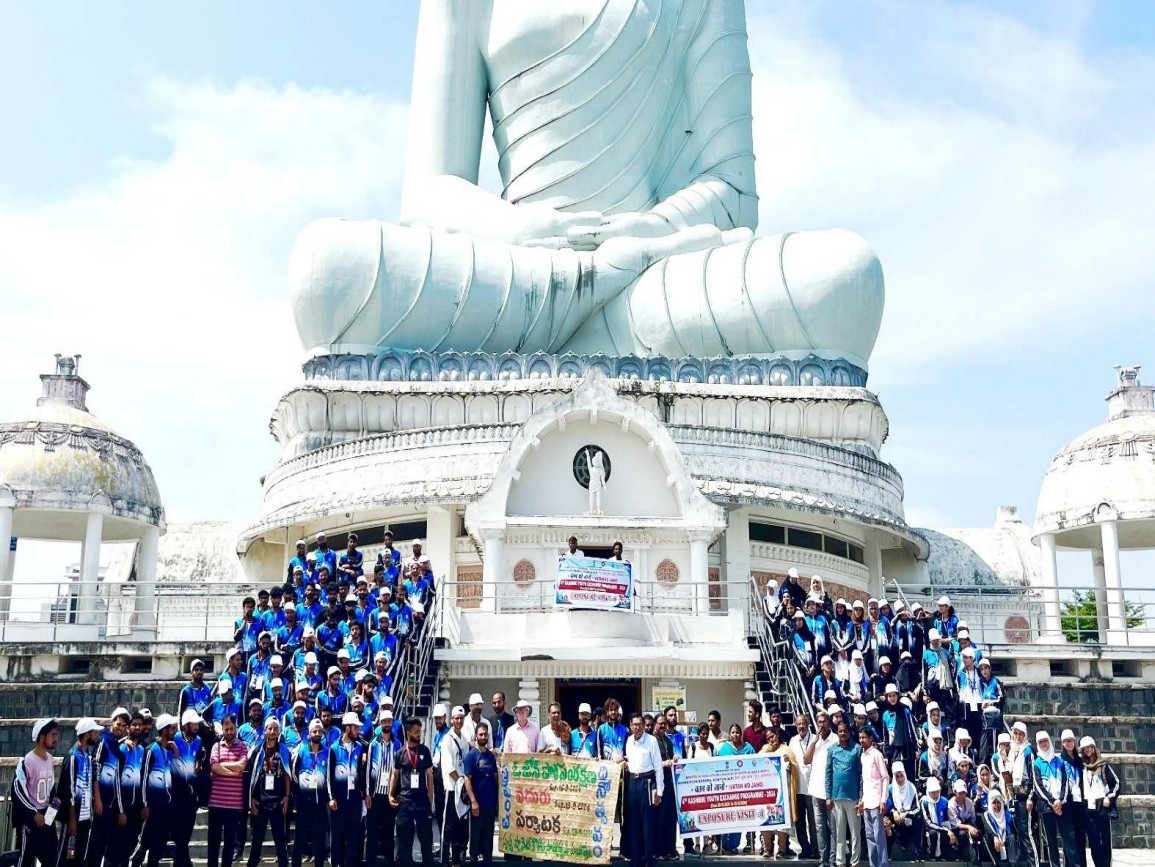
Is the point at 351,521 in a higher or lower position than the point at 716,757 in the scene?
higher

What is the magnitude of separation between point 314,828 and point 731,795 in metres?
3.35

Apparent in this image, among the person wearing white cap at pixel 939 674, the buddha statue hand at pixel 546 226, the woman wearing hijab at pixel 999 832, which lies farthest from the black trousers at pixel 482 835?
the buddha statue hand at pixel 546 226

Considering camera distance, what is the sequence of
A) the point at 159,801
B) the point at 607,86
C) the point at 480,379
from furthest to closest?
the point at 607,86
the point at 480,379
the point at 159,801

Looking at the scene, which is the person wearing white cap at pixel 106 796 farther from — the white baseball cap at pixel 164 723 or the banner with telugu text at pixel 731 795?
the banner with telugu text at pixel 731 795

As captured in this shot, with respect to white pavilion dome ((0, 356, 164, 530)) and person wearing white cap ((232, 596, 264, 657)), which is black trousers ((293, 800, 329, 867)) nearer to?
person wearing white cap ((232, 596, 264, 657))

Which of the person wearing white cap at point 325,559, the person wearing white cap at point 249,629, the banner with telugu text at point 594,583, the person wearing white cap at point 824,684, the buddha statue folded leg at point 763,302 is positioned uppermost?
the buddha statue folded leg at point 763,302

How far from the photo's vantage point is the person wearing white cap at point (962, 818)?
37.4 feet

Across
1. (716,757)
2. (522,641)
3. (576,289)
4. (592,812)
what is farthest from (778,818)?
(576,289)

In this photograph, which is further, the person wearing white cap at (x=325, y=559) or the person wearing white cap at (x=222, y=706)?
the person wearing white cap at (x=325, y=559)

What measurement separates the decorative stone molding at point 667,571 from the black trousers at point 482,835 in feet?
22.4

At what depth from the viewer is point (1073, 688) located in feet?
52.3

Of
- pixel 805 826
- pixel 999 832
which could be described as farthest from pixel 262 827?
pixel 999 832

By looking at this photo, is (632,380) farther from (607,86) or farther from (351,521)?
(607,86)

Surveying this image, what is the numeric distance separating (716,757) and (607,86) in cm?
1790
